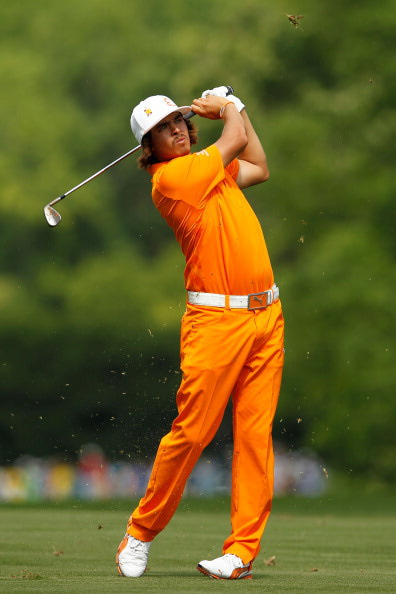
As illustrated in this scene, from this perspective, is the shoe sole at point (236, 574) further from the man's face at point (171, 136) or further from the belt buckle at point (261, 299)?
the man's face at point (171, 136)

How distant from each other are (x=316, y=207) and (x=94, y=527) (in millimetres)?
12956

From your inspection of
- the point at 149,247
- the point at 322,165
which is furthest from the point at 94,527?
the point at 149,247

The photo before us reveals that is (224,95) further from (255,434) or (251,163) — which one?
(255,434)

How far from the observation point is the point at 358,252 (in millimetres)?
20812

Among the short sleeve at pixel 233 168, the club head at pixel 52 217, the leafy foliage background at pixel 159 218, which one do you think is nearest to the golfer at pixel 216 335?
the short sleeve at pixel 233 168

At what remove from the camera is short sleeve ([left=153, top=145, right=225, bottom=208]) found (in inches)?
248

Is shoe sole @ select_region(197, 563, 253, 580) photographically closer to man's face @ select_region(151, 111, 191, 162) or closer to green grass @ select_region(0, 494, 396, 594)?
green grass @ select_region(0, 494, 396, 594)

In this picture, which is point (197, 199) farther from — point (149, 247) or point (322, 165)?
point (149, 247)

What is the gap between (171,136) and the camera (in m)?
6.49

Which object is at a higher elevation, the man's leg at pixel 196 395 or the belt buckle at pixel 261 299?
the belt buckle at pixel 261 299

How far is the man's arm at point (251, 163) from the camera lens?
6.76m

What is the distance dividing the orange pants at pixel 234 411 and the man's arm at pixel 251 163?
620 millimetres

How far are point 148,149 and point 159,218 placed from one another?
29.2m

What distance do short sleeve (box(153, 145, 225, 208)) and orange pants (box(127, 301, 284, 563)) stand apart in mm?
483
